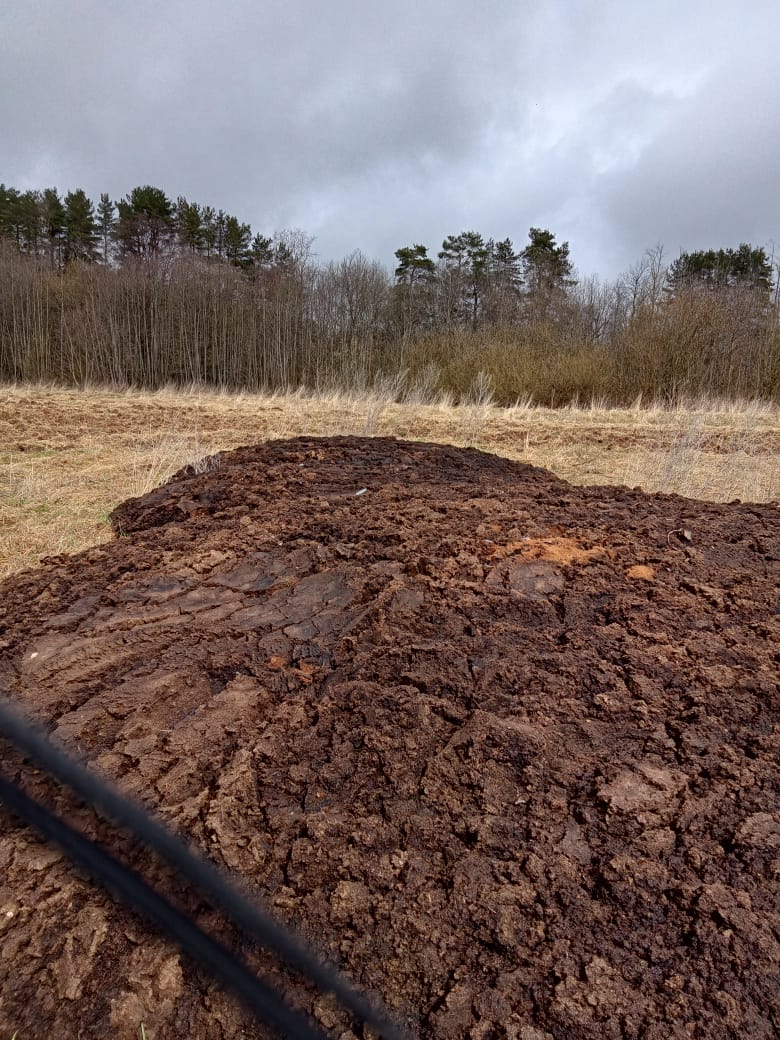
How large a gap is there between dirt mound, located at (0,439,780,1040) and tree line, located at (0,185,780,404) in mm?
15241

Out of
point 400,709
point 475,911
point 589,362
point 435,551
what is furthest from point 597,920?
point 589,362

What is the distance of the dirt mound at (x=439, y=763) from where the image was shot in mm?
1365

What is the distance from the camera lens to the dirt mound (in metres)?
1.37

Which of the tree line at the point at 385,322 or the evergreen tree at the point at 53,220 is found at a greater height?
the evergreen tree at the point at 53,220

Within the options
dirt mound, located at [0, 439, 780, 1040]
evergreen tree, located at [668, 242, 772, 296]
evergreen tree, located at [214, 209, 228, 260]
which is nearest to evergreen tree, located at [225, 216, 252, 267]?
evergreen tree, located at [214, 209, 228, 260]

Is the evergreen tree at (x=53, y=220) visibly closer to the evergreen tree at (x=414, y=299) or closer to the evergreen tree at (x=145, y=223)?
the evergreen tree at (x=145, y=223)

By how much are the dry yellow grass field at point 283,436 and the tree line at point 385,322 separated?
12.7ft

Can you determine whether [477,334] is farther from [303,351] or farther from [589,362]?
[303,351]

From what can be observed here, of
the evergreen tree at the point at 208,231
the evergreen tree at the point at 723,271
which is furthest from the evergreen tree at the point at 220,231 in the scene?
the evergreen tree at the point at 723,271

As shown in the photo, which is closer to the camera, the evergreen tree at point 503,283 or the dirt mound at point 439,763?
the dirt mound at point 439,763

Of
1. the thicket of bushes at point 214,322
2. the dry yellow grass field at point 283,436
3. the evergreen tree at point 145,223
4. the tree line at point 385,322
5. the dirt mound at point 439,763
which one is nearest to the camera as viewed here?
the dirt mound at point 439,763

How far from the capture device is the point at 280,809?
69.7 inches

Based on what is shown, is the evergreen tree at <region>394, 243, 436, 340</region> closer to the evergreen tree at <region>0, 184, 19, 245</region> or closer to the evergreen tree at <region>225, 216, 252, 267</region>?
the evergreen tree at <region>225, 216, 252, 267</region>

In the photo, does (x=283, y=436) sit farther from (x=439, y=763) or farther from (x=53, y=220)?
(x=53, y=220)
